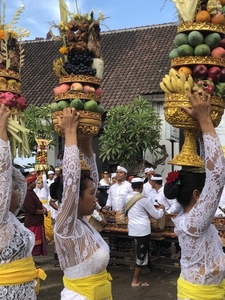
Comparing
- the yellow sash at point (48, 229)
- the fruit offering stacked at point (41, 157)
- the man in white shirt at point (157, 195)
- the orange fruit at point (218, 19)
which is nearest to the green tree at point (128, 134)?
the fruit offering stacked at point (41, 157)

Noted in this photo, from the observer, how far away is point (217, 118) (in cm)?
269

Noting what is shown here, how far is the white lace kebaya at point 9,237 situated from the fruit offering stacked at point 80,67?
0.55m

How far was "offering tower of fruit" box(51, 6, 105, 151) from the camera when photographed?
2.86m

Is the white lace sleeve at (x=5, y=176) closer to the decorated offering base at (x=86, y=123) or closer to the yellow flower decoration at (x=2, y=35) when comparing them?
the decorated offering base at (x=86, y=123)

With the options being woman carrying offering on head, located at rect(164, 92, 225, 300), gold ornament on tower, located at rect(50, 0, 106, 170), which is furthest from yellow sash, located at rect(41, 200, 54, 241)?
woman carrying offering on head, located at rect(164, 92, 225, 300)

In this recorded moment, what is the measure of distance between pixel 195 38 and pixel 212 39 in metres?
0.10

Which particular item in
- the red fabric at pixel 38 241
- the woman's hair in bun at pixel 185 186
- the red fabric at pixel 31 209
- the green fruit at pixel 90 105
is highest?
the green fruit at pixel 90 105

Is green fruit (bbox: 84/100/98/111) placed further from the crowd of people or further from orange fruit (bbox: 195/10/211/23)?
orange fruit (bbox: 195/10/211/23)

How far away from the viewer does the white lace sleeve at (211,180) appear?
92.7 inches

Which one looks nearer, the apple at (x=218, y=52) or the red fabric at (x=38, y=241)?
the apple at (x=218, y=52)

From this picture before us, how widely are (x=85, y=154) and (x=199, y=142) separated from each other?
88 cm

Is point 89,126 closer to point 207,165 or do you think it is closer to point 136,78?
point 207,165

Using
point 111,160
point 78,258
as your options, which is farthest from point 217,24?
point 111,160

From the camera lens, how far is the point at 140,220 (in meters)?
6.44
